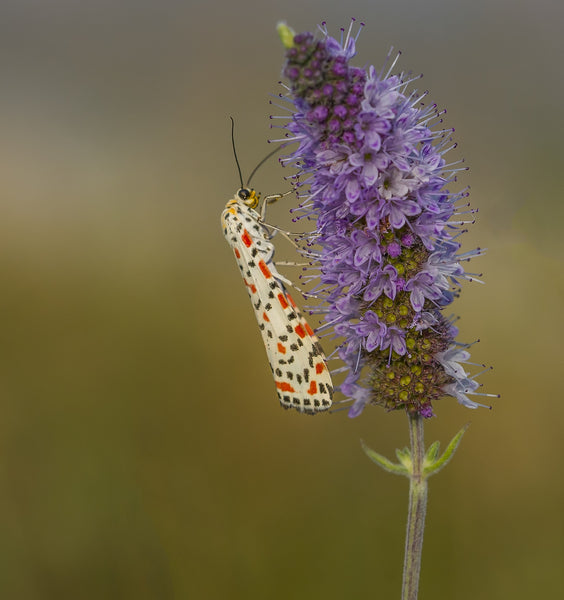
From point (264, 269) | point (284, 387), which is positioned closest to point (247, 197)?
point (264, 269)

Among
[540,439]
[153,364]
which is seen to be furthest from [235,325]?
[540,439]

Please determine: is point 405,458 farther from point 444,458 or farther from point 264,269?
point 264,269

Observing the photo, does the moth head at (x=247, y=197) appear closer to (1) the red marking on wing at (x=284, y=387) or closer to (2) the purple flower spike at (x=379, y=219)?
(2) the purple flower spike at (x=379, y=219)

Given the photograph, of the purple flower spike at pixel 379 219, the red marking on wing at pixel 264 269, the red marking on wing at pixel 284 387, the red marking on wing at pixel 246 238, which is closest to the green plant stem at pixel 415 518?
the purple flower spike at pixel 379 219

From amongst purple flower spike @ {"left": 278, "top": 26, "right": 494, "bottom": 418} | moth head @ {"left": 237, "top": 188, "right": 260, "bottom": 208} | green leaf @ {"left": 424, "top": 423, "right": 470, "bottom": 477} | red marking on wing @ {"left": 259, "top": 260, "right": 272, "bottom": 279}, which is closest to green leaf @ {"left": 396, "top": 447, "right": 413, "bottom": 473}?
green leaf @ {"left": 424, "top": 423, "right": 470, "bottom": 477}

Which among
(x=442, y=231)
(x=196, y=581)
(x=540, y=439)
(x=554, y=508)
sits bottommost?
(x=196, y=581)

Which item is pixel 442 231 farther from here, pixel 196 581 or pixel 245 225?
pixel 196 581
